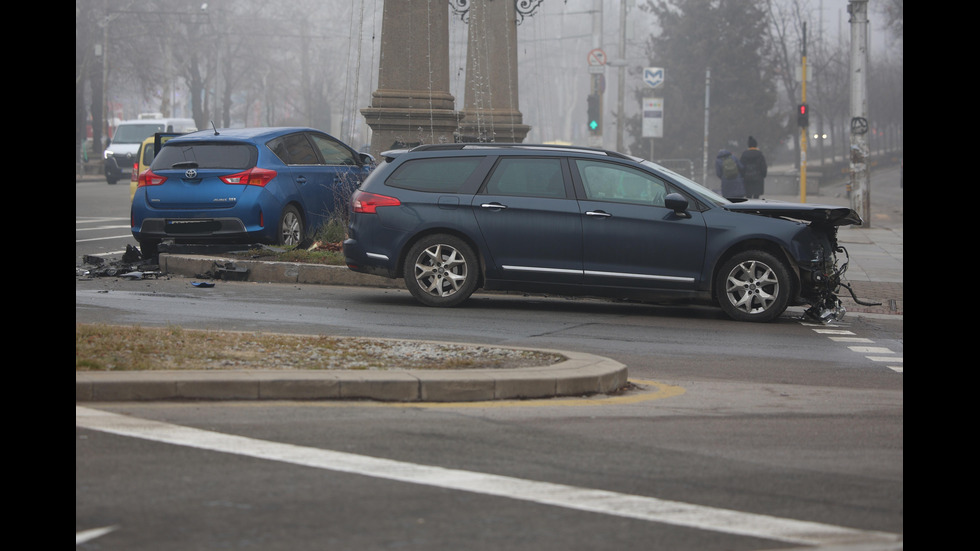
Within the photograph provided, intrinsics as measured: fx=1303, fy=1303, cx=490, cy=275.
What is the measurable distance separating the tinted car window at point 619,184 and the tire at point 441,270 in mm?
1320

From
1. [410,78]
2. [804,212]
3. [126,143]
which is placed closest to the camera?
[804,212]

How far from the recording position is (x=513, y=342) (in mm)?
10188

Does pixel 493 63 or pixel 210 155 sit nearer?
pixel 210 155

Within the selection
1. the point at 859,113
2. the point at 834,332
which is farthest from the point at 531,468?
the point at 859,113

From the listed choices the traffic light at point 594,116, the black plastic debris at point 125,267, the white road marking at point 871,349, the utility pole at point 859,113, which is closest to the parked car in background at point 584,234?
the white road marking at point 871,349

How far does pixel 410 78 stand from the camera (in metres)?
18.5

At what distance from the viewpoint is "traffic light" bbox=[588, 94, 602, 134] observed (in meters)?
43.3

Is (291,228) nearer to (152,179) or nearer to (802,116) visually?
(152,179)

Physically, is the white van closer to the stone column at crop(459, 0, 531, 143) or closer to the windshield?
the stone column at crop(459, 0, 531, 143)

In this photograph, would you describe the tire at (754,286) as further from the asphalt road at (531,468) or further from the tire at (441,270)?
the asphalt road at (531,468)

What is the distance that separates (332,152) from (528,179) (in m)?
5.12

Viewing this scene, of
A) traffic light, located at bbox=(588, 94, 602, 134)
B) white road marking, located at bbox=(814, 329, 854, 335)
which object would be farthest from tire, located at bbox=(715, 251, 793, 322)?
traffic light, located at bbox=(588, 94, 602, 134)

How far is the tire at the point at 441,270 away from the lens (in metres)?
12.5

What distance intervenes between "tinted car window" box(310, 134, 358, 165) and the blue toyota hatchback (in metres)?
0.69
